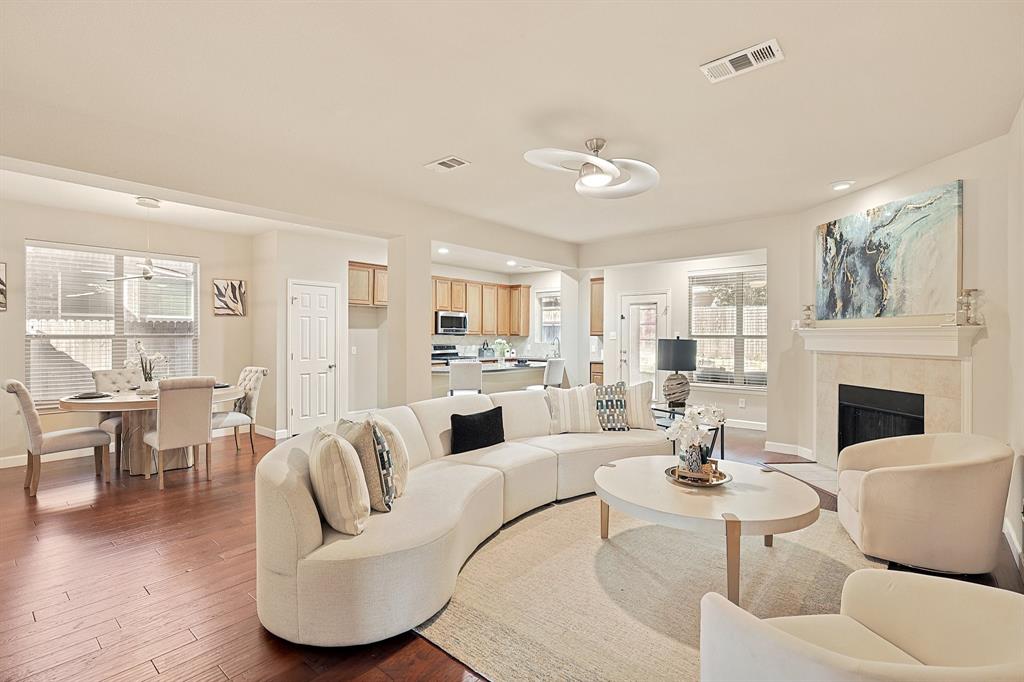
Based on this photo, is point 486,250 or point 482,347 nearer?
point 486,250

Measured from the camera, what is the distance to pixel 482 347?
33.1 feet

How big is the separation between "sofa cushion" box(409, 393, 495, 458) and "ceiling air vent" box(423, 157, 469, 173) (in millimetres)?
1816

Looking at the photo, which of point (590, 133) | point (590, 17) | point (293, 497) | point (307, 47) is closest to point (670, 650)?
point (293, 497)

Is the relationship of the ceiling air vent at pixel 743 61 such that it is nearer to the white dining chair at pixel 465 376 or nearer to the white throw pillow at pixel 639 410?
the white throw pillow at pixel 639 410

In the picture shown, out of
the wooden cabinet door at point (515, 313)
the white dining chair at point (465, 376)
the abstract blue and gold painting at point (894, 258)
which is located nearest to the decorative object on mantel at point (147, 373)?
the white dining chair at point (465, 376)

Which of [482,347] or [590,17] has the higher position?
[590,17]

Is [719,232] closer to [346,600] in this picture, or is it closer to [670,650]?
[670,650]

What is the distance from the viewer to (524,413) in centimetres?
445

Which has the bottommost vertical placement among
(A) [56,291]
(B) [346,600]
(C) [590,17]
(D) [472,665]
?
(D) [472,665]

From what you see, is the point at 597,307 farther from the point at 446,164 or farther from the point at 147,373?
the point at 147,373

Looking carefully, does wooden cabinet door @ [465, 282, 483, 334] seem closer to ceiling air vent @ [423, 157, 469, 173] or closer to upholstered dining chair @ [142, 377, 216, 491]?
upholstered dining chair @ [142, 377, 216, 491]

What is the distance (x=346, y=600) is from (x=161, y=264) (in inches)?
226

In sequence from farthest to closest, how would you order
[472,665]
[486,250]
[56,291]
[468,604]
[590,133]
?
1. [486,250]
2. [56,291]
3. [590,133]
4. [468,604]
5. [472,665]

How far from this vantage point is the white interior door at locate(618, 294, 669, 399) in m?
8.16
